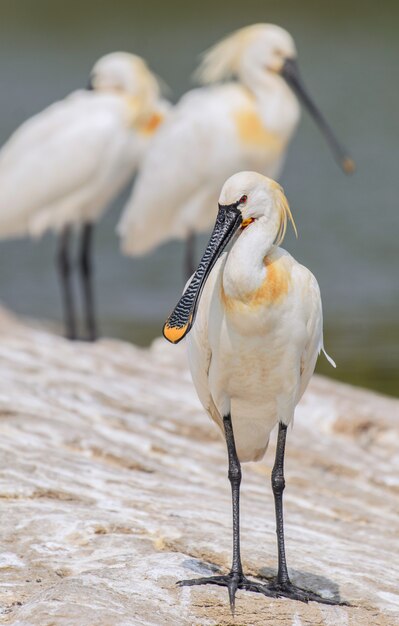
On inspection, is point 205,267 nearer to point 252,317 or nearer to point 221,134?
point 252,317

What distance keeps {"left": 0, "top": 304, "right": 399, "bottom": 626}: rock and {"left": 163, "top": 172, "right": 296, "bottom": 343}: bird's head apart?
0.89 m

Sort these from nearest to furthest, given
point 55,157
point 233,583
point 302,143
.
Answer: point 233,583
point 55,157
point 302,143

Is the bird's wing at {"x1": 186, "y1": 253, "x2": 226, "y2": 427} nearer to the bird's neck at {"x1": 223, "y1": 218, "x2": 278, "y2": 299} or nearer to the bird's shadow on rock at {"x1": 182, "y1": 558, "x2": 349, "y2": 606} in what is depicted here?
the bird's neck at {"x1": 223, "y1": 218, "x2": 278, "y2": 299}

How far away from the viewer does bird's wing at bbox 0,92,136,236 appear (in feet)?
36.1

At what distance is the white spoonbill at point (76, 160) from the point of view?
435 inches

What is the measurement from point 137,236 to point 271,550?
22.7 feet

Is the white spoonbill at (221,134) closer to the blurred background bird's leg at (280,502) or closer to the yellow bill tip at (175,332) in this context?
the blurred background bird's leg at (280,502)

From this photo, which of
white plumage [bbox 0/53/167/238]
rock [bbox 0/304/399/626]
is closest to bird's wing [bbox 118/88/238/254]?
white plumage [bbox 0/53/167/238]

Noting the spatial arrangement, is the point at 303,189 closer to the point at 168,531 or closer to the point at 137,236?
the point at 137,236

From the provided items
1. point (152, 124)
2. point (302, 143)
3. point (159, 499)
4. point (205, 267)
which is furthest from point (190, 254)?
point (302, 143)

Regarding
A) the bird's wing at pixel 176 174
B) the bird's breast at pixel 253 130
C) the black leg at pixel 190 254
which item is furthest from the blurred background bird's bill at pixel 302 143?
the bird's breast at pixel 253 130

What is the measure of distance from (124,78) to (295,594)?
7818 millimetres

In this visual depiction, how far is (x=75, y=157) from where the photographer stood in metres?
11.0

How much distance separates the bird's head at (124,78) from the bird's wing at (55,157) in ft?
1.50
